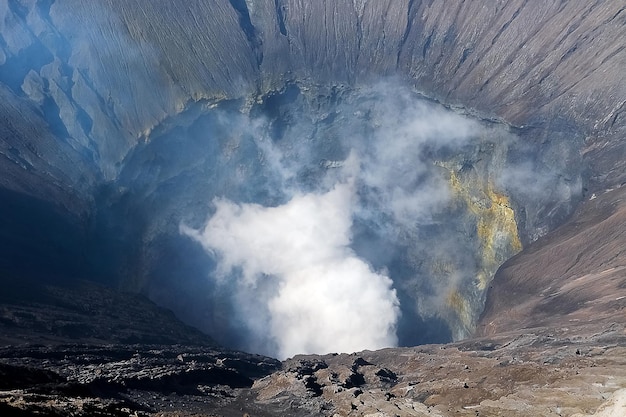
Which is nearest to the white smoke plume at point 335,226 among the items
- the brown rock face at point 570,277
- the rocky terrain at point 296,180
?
the rocky terrain at point 296,180

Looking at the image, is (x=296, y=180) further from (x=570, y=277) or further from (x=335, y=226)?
(x=570, y=277)

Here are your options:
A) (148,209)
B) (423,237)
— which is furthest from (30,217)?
(423,237)

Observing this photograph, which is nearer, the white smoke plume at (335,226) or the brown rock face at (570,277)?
the brown rock face at (570,277)

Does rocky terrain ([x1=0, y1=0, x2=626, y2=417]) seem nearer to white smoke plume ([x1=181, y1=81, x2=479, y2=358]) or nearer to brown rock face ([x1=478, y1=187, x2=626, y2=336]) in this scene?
brown rock face ([x1=478, y1=187, x2=626, y2=336])

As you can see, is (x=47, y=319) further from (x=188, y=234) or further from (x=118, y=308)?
(x=188, y=234)

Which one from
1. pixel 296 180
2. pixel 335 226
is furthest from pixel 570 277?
pixel 296 180

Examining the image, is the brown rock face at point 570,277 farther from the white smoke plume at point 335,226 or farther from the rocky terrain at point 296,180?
the white smoke plume at point 335,226
